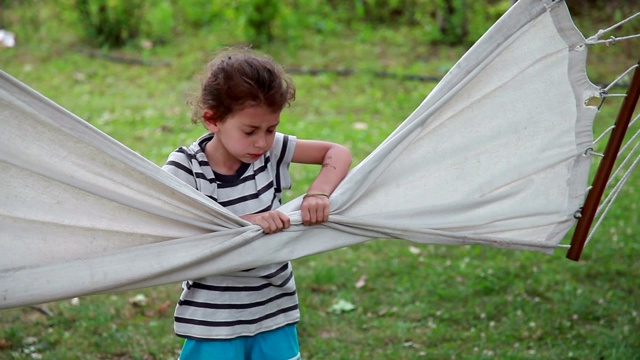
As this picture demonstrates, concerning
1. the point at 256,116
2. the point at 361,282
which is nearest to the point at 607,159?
the point at 256,116

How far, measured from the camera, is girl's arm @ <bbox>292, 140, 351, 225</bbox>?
93.3 inches

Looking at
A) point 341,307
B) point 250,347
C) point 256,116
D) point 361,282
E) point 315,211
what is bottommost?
point 250,347

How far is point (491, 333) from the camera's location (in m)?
3.65

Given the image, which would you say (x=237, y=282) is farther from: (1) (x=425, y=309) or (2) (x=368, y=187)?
(1) (x=425, y=309)

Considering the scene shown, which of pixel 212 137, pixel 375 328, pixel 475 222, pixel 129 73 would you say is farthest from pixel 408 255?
pixel 129 73

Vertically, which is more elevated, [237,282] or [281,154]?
A: [281,154]

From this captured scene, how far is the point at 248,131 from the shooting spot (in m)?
2.26

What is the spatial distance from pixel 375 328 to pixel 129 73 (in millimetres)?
5219

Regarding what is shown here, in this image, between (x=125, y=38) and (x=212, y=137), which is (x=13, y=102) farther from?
(x=125, y=38)

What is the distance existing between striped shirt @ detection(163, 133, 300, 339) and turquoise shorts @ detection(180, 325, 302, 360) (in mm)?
30

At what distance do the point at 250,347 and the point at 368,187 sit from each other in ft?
1.81

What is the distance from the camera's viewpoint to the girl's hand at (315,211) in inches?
93.0

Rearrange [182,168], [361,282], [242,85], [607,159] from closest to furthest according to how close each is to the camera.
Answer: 1. [242,85]
2. [182,168]
3. [607,159]
4. [361,282]

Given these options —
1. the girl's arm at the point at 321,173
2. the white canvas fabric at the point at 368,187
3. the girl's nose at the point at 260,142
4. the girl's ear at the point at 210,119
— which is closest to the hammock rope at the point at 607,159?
the white canvas fabric at the point at 368,187
